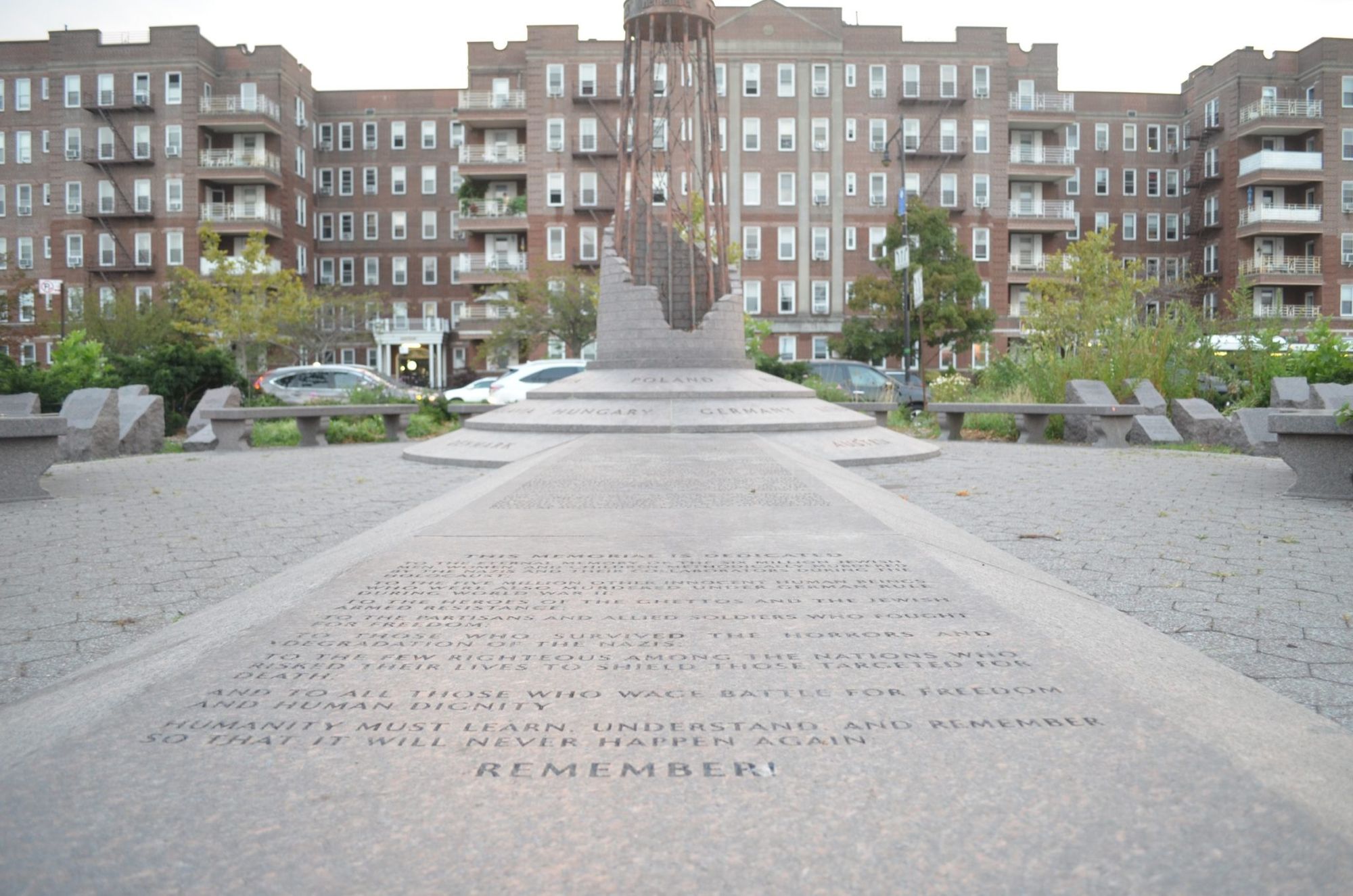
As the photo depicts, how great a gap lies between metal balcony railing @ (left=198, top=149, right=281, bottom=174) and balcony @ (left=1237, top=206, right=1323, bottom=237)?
2163 inches

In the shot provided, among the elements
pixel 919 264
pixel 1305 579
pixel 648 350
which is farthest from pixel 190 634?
pixel 919 264

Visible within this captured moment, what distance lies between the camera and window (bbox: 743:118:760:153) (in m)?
59.2

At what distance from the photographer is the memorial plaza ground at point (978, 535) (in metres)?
4.66

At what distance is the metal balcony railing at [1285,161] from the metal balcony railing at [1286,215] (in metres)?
2.17

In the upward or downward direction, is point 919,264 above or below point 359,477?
above

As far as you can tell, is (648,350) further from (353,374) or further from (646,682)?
(646,682)

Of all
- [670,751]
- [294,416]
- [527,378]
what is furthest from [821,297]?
[670,751]

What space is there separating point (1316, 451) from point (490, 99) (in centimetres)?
5707

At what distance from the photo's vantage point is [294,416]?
17125 millimetres

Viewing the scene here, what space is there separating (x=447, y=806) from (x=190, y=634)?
2.03 m

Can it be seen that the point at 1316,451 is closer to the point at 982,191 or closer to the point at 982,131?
the point at 982,191

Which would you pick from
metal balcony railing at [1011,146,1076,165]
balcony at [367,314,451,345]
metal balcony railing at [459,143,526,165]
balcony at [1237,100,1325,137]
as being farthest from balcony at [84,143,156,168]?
balcony at [1237,100,1325,137]

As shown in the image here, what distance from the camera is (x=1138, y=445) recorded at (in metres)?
15.5

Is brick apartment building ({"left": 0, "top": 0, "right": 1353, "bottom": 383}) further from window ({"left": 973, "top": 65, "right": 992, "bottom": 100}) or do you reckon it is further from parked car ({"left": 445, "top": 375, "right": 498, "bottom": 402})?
parked car ({"left": 445, "top": 375, "right": 498, "bottom": 402})
